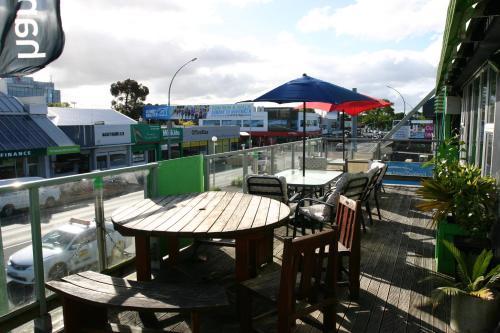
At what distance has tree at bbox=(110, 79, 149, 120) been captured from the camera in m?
66.1

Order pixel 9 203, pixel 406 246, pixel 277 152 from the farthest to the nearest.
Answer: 1. pixel 277 152
2. pixel 406 246
3. pixel 9 203

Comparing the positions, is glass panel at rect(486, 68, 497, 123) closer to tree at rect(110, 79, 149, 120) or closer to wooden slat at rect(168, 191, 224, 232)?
wooden slat at rect(168, 191, 224, 232)

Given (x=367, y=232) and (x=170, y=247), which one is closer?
(x=170, y=247)

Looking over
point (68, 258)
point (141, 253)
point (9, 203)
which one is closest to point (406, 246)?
point (141, 253)

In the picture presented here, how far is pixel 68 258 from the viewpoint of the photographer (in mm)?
3518

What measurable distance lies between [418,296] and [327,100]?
2991 mm

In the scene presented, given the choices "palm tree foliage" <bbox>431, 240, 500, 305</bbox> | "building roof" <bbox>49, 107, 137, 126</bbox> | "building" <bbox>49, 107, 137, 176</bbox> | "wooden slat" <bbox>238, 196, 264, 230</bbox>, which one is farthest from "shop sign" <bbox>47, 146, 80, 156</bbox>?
"palm tree foliage" <bbox>431, 240, 500, 305</bbox>

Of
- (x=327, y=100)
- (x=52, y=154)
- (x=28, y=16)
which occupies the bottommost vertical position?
(x=52, y=154)

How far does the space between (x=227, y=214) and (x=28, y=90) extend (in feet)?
330

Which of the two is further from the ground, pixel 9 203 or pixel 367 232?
pixel 9 203

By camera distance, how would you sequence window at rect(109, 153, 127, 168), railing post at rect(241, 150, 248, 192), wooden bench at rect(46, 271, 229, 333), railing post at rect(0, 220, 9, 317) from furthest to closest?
window at rect(109, 153, 127, 168) < railing post at rect(241, 150, 248, 192) < railing post at rect(0, 220, 9, 317) < wooden bench at rect(46, 271, 229, 333)

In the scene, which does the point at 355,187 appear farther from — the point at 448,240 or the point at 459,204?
the point at 459,204

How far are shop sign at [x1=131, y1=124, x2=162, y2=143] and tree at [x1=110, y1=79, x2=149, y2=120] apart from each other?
76.3 ft

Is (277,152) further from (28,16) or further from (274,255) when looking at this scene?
(28,16)
